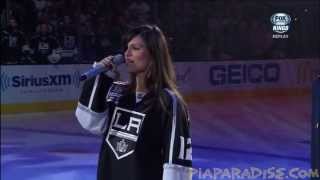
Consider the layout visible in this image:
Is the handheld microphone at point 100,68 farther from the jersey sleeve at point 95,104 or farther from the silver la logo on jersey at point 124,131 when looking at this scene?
the silver la logo on jersey at point 124,131

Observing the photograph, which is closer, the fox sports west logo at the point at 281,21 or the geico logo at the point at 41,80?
the geico logo at the point at 41,80

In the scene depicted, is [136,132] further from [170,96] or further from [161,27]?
[161,27]

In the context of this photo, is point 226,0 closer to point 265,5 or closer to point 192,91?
point 265,5

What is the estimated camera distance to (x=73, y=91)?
10.4 m

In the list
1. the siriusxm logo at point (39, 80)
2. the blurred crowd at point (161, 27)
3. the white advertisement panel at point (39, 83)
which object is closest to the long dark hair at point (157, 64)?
the blurred crowd at point (161, 27)

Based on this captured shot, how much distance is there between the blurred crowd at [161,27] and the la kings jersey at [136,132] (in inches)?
289

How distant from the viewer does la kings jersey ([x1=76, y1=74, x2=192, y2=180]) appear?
2457 millimetres

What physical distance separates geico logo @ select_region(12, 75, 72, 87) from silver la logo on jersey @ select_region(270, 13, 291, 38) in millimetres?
3164

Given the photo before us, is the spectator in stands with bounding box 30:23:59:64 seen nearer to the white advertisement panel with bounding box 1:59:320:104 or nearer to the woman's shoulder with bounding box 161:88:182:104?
the white advertisement panel with bounding box 1:59:320:104

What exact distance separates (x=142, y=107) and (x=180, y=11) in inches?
343

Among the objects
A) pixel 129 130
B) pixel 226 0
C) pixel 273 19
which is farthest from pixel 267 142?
pixel 129 130

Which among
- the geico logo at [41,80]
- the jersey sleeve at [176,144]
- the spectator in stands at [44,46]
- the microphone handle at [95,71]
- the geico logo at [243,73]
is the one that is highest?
the microphone handle at [95,71]

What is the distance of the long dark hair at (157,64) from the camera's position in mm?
2465

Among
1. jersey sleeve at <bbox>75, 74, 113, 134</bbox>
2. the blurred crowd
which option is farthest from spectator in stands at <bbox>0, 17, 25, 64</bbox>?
jersey sleeve at <bbox>75, 74, 113, 134</bbox>
